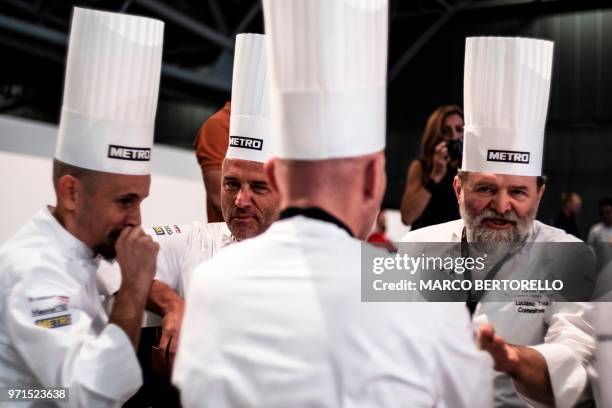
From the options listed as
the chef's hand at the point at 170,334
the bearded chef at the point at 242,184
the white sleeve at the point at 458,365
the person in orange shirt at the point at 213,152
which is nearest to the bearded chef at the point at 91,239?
the chef's hand at the point at 170,334

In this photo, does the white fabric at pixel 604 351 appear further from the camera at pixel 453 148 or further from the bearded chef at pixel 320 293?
the camera at pixel 453 148

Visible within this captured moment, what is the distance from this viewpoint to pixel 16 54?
880 cm

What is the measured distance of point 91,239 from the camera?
1.75 meters

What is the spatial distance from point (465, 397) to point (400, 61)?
33.0 ft

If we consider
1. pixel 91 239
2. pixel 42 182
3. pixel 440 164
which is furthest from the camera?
pixel 42 182

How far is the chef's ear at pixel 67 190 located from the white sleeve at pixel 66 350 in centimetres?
24

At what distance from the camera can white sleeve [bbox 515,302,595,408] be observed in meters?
1.67

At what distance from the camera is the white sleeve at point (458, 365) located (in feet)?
3.68

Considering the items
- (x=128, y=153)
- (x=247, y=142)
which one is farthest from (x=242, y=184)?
(x=128, y=153)

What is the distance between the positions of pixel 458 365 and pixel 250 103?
1.36 metres

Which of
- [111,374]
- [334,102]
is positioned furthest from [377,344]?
[111,374]

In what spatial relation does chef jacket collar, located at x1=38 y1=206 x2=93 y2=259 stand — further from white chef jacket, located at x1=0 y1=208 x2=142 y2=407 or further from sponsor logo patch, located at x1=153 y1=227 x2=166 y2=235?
sponsor logo patch, located at x1=153 y1=227 x2=166 y2=235

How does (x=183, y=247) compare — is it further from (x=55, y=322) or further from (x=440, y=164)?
(x=440, y=164)

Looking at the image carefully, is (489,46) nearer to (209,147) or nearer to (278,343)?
(209,147)
